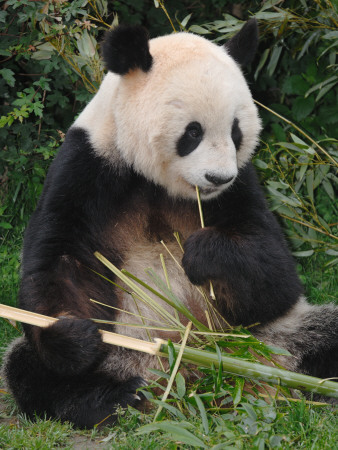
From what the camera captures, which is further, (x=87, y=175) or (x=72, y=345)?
(x=87, y=175)

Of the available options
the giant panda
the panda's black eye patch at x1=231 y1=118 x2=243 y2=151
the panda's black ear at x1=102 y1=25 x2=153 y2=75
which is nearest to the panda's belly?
the giant panda

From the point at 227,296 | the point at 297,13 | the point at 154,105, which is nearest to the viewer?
the point at 154,105

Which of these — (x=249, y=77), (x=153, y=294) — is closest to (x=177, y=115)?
(x=153, y=294)

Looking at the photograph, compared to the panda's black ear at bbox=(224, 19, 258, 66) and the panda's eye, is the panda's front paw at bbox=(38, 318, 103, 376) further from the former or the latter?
the panda's black ear at bbox=(224, 19, 258, 66)

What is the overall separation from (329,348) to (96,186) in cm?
150

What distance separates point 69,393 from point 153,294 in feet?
2.25

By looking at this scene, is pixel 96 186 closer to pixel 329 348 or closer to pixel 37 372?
pixel 37 372

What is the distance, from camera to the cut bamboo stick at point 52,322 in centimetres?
332

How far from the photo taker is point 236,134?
12.0 ft

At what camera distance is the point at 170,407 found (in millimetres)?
3164

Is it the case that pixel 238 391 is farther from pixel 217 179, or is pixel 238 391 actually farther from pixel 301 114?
pixel 301 114

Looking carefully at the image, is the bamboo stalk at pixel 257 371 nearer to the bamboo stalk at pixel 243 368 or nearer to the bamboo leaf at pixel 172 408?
the bamboo stalk at pixel 243 368

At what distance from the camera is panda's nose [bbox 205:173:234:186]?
11.0ft

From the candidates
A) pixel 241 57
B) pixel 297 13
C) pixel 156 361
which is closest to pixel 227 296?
pixel 156 361
